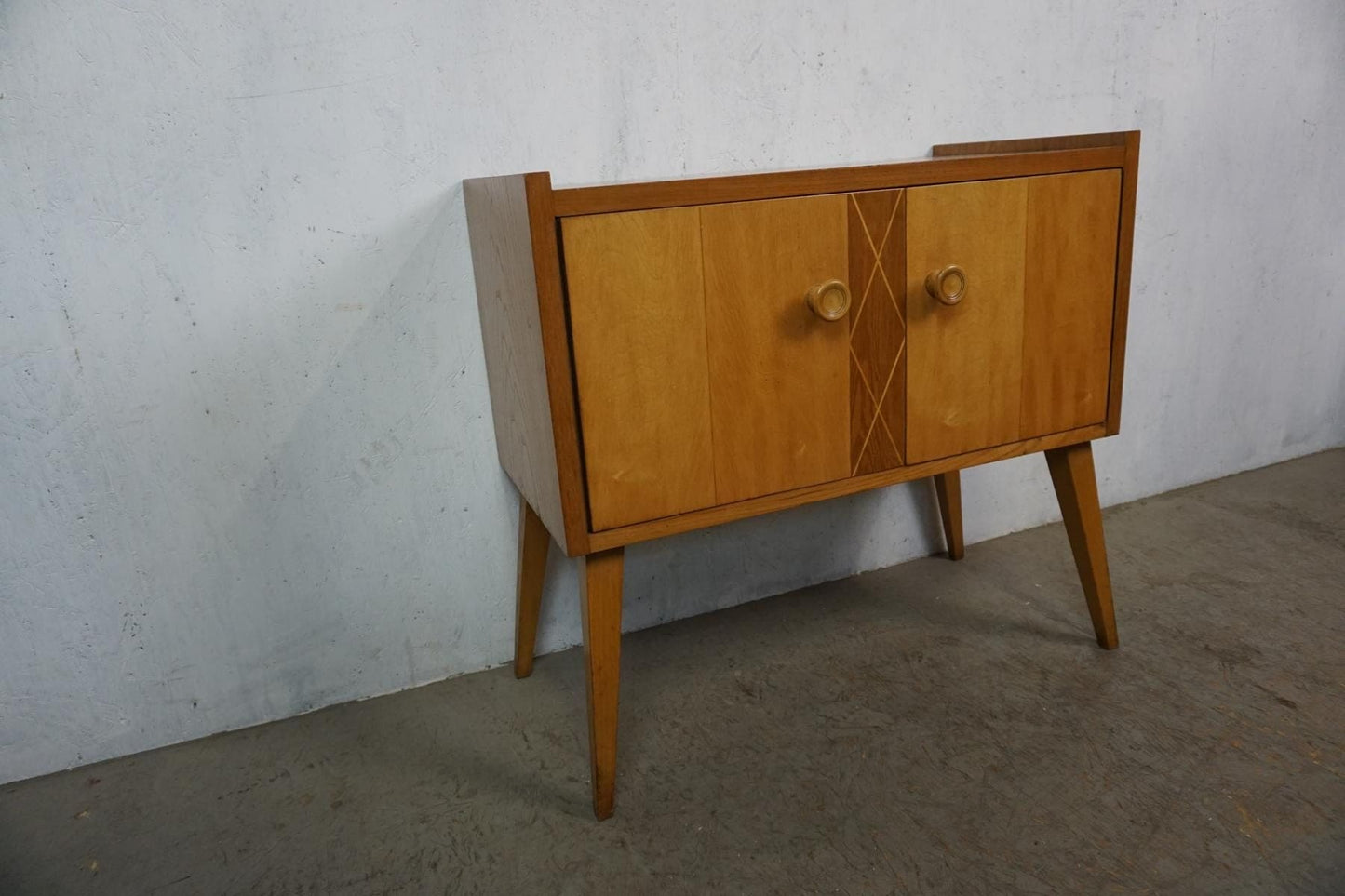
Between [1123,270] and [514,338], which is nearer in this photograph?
[514,338]

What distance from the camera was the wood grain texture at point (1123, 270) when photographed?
3.74 feet

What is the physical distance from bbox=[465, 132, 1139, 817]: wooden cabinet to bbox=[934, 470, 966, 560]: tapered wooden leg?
39 centimetres

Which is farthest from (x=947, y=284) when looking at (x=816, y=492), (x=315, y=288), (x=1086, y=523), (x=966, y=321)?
(x=315, y=288)

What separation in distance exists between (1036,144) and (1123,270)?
24cm

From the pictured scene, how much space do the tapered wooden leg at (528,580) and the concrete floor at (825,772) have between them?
0.05m

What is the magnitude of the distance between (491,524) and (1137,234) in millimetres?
1342

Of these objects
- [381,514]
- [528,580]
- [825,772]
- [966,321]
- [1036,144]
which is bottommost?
[825,772]

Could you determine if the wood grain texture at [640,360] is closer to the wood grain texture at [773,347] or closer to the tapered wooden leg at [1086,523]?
the wood grain texture at [773,347]

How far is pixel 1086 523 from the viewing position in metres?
1.27

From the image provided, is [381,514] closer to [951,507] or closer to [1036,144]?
[951,507]

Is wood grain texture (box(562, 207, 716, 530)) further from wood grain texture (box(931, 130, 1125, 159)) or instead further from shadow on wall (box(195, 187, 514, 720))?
wood grain texture (box(931, 130, 1125, 159))

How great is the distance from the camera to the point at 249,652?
1.25 meters

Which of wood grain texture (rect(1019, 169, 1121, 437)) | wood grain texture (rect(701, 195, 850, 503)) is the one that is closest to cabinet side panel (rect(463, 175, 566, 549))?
wood grain texture (rect(701, 195, 850, 503))

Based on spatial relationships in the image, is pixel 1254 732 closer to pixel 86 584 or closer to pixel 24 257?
pixel 86 584
